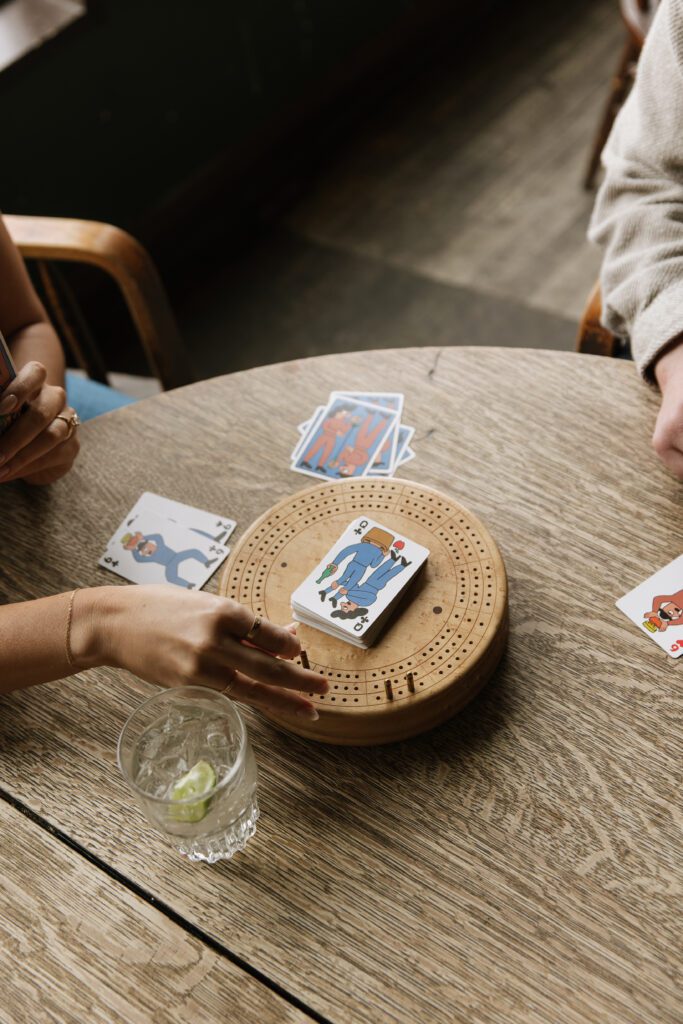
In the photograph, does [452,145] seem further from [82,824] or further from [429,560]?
[82,824]

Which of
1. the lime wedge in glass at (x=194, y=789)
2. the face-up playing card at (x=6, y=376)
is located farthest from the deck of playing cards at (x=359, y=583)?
the face-up playing card at (x=6, y=376)

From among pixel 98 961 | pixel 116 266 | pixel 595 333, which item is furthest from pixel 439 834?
pixel 116 266

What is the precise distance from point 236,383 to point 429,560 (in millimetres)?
500

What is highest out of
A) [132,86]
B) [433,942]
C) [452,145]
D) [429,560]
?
[132,86]

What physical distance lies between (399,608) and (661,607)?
0.31 meters

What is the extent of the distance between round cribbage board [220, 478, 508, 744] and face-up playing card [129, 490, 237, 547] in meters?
0.07

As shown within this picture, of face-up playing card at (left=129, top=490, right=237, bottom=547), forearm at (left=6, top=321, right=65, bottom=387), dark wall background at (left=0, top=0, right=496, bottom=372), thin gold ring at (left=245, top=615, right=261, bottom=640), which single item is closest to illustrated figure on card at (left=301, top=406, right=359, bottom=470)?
face-up playing card at (left=129, top=490, right=237, bottom=547)

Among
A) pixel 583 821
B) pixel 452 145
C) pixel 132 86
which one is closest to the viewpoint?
pixel 583 821

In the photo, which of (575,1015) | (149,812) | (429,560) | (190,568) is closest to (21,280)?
(190,568)

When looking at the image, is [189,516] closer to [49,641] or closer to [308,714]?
[49,641]

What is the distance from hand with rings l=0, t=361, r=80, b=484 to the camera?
1.18 meters

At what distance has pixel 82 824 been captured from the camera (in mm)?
984

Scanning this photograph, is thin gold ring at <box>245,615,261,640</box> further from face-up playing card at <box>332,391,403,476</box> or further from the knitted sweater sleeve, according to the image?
the knitted sweater sleeve

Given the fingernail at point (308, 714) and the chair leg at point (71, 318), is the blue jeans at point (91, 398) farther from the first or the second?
the fingernail at point (308, 714)
